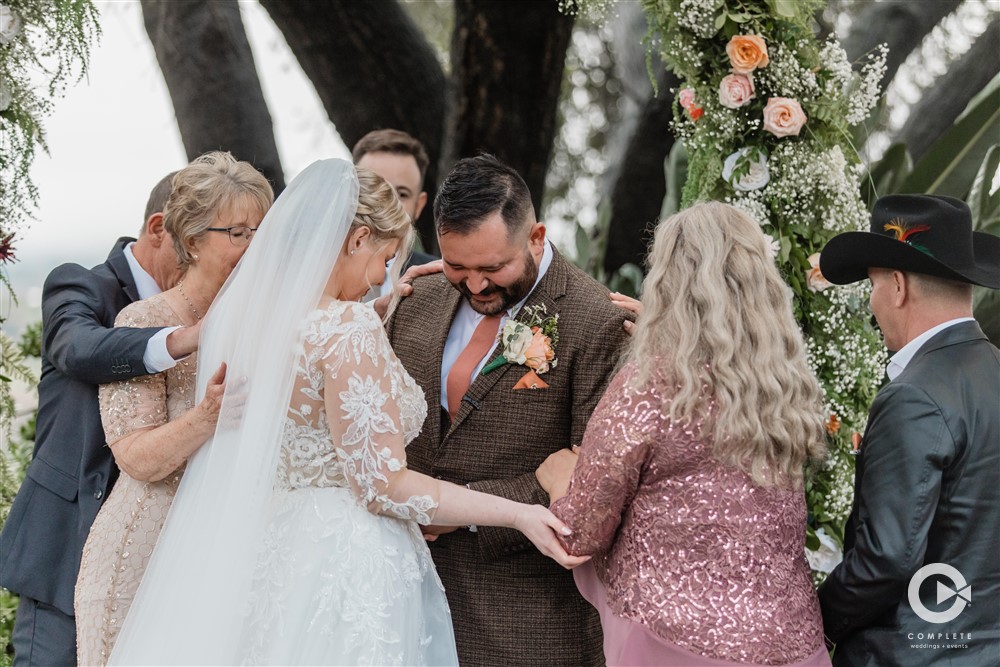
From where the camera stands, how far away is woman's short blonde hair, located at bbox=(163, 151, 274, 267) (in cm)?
329

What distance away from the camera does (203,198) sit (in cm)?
329

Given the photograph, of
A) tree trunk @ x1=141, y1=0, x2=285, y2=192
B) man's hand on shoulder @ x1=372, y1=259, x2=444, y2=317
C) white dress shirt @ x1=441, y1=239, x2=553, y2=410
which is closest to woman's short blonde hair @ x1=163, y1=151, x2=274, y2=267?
man's hand on shoulder @ x1=372, y1=259, x2=444, y2=317

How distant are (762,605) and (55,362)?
2.38 metres

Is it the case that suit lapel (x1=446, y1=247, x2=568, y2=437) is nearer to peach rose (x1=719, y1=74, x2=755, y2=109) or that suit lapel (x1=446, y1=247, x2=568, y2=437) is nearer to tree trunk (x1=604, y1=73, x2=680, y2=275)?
peach rose (x1=719, y1=74, x2=755, y2=109)

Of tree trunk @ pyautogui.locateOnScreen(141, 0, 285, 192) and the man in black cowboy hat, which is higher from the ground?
the man in black cowboy hat

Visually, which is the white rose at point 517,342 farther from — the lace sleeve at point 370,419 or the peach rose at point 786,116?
the peach rose at point 786,116

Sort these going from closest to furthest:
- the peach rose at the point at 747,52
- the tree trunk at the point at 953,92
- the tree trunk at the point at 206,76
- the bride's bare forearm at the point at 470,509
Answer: the bride's bare forearm at the point at 470,509 < the peach rose at the point at 747,52 < the tree trunk at the point at 206,76 < the tree trunk at the point at 953,92

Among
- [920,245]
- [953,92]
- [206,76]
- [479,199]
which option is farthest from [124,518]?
[953,92]

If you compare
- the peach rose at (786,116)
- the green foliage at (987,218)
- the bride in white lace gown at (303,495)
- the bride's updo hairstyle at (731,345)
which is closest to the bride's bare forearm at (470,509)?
the bride in white lace gown at (303,495)

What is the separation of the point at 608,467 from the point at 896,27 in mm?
6000

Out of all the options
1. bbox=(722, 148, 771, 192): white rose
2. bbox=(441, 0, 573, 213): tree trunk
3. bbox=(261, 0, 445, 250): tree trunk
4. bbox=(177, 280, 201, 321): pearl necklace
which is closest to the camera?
bbox=(177, 280, 201, 321): pearl necklace

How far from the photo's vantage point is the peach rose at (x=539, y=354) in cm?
343

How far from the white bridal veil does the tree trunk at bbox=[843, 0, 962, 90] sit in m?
5.71

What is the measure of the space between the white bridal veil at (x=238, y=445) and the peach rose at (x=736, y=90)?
1769 millimetres
